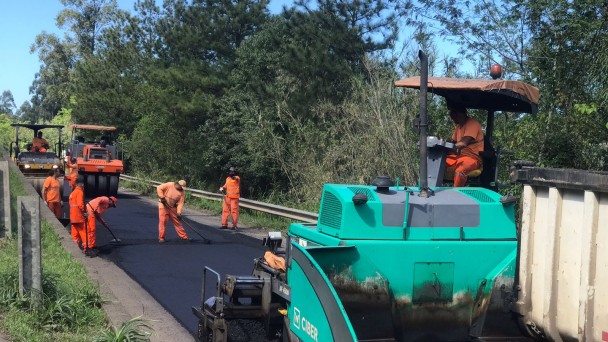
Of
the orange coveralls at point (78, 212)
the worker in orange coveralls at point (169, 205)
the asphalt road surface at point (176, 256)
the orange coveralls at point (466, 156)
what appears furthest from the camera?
the worker in orange coveralls at point (169, 205)

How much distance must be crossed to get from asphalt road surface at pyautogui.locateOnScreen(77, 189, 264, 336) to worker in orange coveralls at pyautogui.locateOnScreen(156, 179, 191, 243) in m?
0.26

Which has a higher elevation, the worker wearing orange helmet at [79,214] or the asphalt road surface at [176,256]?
the worker wearing orange helmet at [79,214]

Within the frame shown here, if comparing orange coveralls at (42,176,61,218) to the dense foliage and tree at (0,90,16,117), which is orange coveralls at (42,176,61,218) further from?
tree at (0,90,16,117)

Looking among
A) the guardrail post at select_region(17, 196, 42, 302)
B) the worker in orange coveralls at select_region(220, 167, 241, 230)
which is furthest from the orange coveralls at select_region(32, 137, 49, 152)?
the guardrail post at select_region(17, 196, 42, 302)

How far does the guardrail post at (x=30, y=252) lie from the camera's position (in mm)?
7188

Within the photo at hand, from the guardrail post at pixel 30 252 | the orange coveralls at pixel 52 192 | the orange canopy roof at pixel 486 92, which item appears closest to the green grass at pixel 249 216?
the orange coveralls at pixel 52 192

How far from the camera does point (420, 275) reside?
4.77m

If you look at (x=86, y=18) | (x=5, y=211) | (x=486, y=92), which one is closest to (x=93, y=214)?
(x=5, y=211)

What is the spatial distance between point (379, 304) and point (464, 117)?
201 centimetres

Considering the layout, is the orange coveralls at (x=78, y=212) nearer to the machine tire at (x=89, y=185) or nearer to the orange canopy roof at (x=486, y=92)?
the orange canopy roof at (x=486, y=92)

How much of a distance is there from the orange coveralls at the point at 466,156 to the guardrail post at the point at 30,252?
4152mm

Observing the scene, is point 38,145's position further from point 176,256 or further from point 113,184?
point 176,256

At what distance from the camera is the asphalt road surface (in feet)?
30.3

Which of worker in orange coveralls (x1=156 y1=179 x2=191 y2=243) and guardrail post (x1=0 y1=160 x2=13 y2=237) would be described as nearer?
guardrail post (x1=0 y1=160 x2=13 y2=237)
